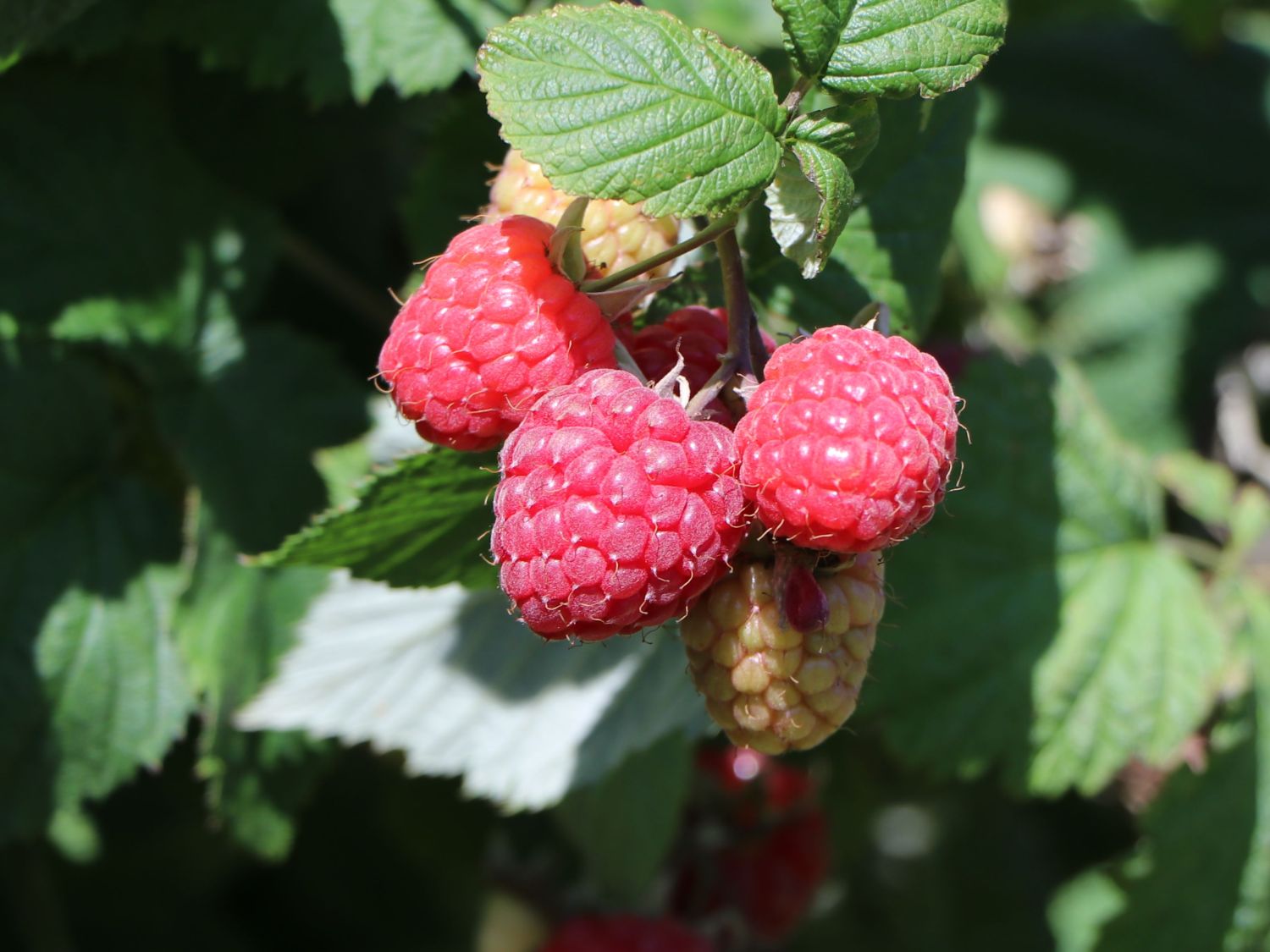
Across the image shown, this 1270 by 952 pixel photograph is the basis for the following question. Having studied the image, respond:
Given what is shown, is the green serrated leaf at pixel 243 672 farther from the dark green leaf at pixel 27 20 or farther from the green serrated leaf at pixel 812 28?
the green serrated leaf at pixel 812 28

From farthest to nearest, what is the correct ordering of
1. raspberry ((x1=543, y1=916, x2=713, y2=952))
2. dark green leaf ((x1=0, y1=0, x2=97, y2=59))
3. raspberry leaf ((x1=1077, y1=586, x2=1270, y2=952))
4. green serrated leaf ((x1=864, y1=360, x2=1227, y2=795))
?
raspberry ((x1=543, y1=916, x2=713, y2=952))
raspberry leaf ((x1=1077, y1=586, x2=1270, y2=952))
green serrated leaf ((x1=864, y1=360, x2=1227, y2=795))
dark green leaf ((x1=0, y1=0, x2=97, y2=59))

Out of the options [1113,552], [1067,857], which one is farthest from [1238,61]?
[1067,857]

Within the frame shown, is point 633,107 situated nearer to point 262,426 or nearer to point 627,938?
point 262,426

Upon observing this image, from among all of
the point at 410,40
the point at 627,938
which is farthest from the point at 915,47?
the point at 627,938

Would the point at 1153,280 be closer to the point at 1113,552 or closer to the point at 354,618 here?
the point at 1113,552

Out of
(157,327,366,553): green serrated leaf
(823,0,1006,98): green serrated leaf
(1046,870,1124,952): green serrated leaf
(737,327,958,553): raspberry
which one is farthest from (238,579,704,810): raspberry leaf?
(1046,870,1124,952): green serrated leaf

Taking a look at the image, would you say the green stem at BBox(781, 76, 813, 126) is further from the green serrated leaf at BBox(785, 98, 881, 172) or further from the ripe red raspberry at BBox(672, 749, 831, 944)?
the ripe red raspberry at BBox(672, 749, 831, 944)
